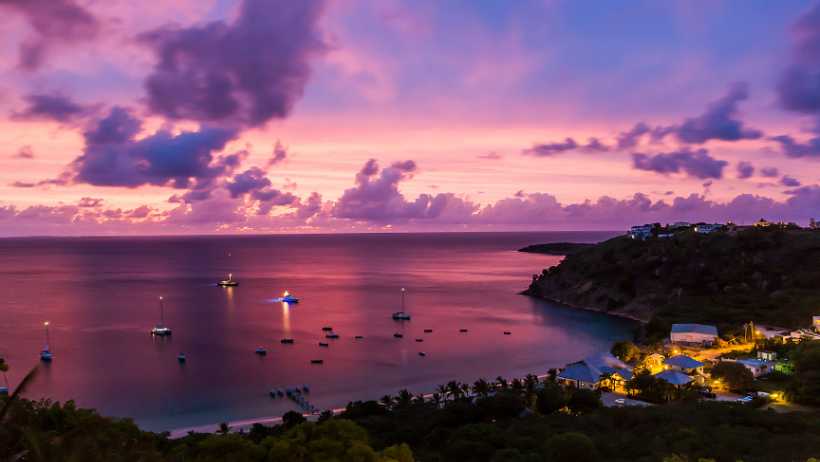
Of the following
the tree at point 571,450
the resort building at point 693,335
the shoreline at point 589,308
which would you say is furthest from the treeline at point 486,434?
the shoreline at point 589,308

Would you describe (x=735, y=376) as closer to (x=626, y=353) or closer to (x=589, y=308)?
(x=626, y=353)

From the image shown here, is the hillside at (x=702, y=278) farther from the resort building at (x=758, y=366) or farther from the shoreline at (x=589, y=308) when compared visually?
the resort building at (x=758, y=366)

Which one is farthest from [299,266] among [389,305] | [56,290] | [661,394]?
[661,394]

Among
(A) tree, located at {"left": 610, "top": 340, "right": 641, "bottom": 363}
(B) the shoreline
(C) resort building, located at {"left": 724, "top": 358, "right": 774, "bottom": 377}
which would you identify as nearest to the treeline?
(C) resort building, located at {"left": 724, "top": 358, "right": 774, "bottom": 377}

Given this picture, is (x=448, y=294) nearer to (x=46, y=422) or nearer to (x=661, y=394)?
(x=661, y=394)

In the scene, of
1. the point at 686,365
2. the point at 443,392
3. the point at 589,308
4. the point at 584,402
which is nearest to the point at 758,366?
the point at 686,365
